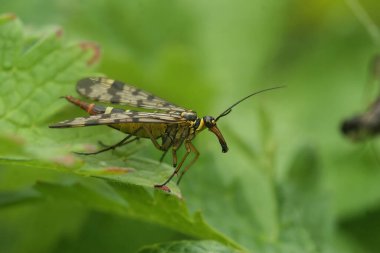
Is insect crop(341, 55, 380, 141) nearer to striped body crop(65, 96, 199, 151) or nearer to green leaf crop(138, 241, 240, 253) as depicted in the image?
striped body crop(65, 96, 199, 151)

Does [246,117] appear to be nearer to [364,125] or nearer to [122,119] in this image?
[364,125]

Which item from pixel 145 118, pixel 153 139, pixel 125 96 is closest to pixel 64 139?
pixel 145 118

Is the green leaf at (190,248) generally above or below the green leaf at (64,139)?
below

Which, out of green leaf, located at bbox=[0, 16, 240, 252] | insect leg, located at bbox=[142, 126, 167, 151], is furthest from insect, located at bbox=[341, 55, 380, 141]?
green leaf, located at bbox=[0, 16, 240, 252]

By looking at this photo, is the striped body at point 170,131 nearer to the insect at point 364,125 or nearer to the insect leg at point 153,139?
the insect leg at point 153,139

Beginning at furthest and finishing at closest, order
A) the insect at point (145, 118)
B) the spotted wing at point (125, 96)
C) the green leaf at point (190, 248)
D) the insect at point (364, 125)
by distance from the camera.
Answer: the insect at point (364, 125), the spotted wing at point (125, 96), the insect at point (145, 118), the green leaf at point (190, 248)

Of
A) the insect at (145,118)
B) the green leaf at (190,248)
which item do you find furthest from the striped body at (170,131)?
the green leaf at (190,248)

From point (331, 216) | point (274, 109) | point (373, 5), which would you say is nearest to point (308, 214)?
point (331, 216)

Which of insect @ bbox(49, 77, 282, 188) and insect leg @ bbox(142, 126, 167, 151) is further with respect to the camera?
insect leg @ bbox(142, 126, 167, 151)
